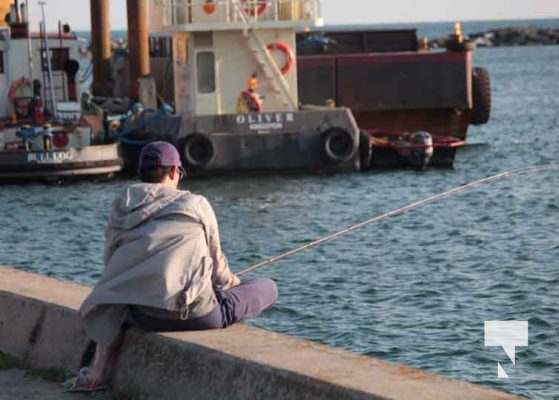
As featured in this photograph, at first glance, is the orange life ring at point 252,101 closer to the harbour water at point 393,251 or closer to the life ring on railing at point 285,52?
the life ring on railing at point 285,52

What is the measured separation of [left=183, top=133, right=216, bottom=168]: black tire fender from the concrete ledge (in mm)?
19737

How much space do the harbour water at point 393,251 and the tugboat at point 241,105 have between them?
1.69ft

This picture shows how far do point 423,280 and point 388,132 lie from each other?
16.1m

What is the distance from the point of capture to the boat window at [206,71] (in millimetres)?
28609

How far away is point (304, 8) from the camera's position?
29062 millimetres

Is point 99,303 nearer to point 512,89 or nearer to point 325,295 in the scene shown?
point 325,295

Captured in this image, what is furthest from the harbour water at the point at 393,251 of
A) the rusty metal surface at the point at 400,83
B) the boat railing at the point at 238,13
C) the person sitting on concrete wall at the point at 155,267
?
the person sitting on concrete wall at the point at 155,267

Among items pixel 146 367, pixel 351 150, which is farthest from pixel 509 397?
pixel 351 150

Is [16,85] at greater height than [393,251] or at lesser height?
greater

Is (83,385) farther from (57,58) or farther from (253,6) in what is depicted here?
(57,58)

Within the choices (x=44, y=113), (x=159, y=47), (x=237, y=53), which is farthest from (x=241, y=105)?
(x=159, y=47)

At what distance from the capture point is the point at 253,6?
94.5 ft

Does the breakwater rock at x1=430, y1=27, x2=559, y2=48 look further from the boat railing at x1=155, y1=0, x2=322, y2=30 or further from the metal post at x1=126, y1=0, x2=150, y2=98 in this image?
the boat railing at x1=155, y1=0, x2=322, y2=30

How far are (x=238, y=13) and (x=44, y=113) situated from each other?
408 centimetres
